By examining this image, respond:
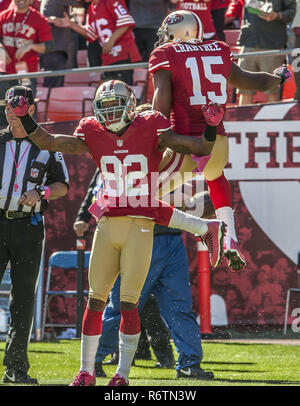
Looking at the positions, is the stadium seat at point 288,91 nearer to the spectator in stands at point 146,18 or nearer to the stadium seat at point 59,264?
the spectator in stands at point 146,18

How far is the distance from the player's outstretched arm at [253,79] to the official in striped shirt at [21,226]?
1400mm

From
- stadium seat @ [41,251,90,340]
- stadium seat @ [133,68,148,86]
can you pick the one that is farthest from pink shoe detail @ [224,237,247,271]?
stadium seat @ [133,68,148,86]

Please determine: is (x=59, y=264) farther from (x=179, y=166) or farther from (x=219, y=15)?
(x=179, y=166)

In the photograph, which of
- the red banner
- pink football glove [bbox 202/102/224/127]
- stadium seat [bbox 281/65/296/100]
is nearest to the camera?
pink football glove [bbox 202/102/224/127]

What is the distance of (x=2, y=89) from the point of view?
9.12 metres

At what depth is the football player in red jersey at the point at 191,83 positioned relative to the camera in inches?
228

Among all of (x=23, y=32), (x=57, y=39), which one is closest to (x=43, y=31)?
(x=23, y=32)

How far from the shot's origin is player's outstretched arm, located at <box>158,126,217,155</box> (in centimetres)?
555

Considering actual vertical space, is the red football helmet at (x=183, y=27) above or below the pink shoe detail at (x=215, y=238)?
above

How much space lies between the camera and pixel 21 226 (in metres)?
6.65

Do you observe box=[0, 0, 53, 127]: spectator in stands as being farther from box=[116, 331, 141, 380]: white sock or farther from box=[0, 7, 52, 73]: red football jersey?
box=[116, 331, 141, 380]: white sock

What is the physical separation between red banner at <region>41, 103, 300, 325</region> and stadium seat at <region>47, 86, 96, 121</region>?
498mm

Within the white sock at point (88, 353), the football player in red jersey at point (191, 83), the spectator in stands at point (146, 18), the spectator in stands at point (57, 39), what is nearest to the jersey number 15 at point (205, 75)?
the football player in red jersey at point (191, 83)

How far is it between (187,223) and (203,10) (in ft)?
14.8
